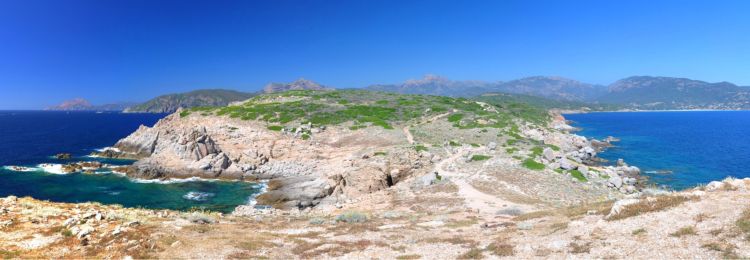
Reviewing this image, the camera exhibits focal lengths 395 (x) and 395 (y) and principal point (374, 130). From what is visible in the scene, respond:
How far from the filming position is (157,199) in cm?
4906

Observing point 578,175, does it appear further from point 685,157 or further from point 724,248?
point 685,157

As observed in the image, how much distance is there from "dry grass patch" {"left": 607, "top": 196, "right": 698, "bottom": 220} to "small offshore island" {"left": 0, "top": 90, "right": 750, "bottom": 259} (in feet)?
0.33

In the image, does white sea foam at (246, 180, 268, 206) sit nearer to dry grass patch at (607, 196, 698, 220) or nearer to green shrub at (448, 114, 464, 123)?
dry grass patch at (607, 196, 698, 220)

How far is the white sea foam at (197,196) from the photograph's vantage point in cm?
4944

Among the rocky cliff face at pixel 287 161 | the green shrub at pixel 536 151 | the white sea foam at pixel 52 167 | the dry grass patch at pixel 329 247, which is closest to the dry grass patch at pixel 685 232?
the dry grass patch at pixel 329 247

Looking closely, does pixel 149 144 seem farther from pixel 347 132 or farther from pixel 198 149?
pixel 347 132

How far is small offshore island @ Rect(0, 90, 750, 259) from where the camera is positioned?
1834 cm

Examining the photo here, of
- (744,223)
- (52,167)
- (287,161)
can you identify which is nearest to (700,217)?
(744,223)

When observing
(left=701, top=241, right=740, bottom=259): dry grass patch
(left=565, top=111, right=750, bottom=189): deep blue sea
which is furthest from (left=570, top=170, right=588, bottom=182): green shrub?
(left=701, top=241, right=740, bottom=259): dry grass patch

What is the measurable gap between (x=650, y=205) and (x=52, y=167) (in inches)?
3328

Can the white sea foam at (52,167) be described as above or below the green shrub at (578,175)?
below

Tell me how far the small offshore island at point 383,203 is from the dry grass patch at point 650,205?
10 cm

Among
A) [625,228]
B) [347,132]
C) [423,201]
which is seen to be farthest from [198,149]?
[625,228]

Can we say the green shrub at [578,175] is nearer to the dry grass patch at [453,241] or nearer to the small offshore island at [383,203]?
the small offshore island at [383,203]
